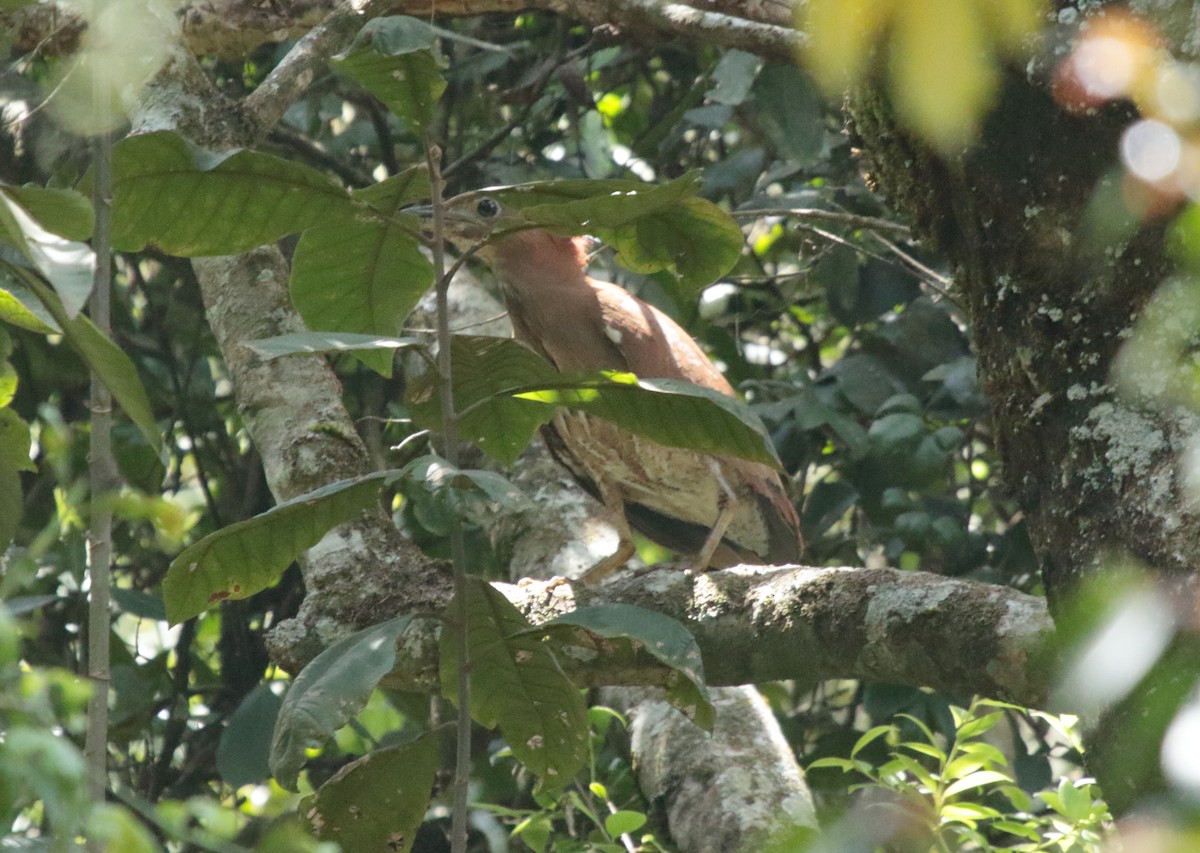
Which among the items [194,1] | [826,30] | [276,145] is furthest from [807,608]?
[276,145]

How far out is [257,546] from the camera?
2021 millimetres

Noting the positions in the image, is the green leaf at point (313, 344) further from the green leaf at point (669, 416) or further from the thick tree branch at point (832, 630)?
the thick tree branch at point (832, 630)

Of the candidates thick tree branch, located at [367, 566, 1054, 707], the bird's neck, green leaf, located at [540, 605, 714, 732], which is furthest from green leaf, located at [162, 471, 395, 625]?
the bird's neck

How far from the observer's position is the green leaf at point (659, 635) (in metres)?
1.84

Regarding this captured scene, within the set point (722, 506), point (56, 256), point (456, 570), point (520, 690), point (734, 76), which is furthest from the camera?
point (722, 506)

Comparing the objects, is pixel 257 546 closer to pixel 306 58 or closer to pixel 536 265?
pixel 306 58

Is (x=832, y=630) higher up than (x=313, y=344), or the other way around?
(x=313, y=344)

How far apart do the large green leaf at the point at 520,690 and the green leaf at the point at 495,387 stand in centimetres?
30

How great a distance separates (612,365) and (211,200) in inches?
83.9

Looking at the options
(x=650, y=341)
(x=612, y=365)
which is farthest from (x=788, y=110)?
(x=612, y=365)

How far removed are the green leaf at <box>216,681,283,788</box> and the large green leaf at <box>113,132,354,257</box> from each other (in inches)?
69.3

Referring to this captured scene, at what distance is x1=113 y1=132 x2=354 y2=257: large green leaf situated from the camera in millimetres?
2033

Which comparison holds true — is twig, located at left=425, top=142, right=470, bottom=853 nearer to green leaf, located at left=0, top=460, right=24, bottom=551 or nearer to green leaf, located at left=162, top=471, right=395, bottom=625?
green leaf, located at left=162, top=471, right=395, bottom=625

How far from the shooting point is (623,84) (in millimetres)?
5305
